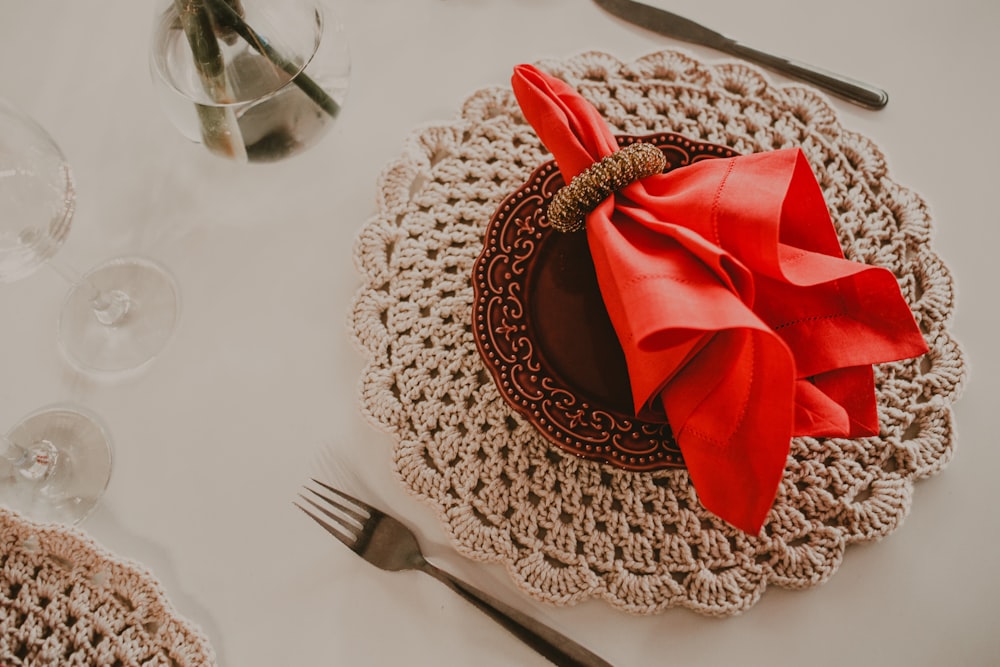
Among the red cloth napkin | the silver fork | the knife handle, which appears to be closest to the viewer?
the red cloth napkin

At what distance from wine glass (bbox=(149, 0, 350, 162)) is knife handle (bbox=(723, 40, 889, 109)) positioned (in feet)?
1.33

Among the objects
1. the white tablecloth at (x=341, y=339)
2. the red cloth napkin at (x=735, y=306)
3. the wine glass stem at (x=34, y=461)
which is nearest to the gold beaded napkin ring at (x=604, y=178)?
the red cloth napkin at (x=735, y=306)

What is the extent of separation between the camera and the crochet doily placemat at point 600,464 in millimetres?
533

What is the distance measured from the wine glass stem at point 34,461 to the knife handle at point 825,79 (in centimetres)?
76

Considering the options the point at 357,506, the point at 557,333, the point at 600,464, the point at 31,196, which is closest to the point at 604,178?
the point at 557,333

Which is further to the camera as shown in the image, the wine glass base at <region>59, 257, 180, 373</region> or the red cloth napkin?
the wine glass base at <region>59, 257, 180, 373</region>

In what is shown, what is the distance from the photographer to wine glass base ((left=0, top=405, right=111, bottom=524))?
0.59 metres

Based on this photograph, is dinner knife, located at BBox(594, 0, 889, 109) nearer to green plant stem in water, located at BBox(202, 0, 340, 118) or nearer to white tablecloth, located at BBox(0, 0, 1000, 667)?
white tablecloth, located at BBox(0, 0, 1000, 667)

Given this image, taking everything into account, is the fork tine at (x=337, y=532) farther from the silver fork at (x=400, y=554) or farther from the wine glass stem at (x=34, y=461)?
the wine glass stem at (x=34, y=461)

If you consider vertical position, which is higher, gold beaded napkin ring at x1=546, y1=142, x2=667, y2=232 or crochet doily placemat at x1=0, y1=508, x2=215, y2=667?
gold beaded napkin ring at x1=546, y1=142, x2=667, y2=232

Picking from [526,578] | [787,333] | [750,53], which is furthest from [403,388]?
[750,53]

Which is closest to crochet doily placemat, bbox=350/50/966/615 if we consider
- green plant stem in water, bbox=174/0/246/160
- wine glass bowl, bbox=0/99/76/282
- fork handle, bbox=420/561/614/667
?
fork handle, bbox=420/561/614/667

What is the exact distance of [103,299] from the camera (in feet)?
1.99

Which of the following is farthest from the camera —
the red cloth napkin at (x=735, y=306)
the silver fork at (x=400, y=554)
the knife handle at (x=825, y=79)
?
the knife handle at (x=825, y=79)
